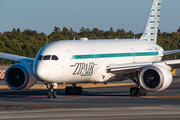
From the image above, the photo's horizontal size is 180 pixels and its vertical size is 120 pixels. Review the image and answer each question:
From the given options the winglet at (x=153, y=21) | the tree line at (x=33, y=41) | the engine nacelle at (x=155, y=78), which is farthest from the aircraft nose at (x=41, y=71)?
the tree line at (x=33, y=41)

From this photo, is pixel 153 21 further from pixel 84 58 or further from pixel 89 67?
pixel 84 58

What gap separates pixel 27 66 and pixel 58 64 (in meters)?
5.42

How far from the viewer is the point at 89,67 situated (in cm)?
3120

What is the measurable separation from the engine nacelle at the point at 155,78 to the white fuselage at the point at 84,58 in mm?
3401

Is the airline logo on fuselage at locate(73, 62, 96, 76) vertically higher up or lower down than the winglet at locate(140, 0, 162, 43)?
lower down

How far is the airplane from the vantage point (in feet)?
94.4

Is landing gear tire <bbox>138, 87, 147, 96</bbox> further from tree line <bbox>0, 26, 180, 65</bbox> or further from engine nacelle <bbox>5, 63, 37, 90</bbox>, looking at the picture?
tree line <bbox>0, 26, 180, 65</bbox>

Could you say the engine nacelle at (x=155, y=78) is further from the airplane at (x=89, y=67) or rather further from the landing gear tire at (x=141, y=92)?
the landing gear tire at (x=141, y=92)

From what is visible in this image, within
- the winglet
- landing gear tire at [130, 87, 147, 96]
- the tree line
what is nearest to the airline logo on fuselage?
landing gear tire at [130, 87, 147, 96]

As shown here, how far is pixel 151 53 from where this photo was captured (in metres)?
38.7

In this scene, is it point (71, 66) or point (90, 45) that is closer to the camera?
point (71, 66)

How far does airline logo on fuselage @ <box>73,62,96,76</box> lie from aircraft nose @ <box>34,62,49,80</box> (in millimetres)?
2880

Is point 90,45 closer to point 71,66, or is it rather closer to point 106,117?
point 71,66

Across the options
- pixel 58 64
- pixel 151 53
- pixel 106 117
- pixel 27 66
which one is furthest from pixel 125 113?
pixel 151 53
